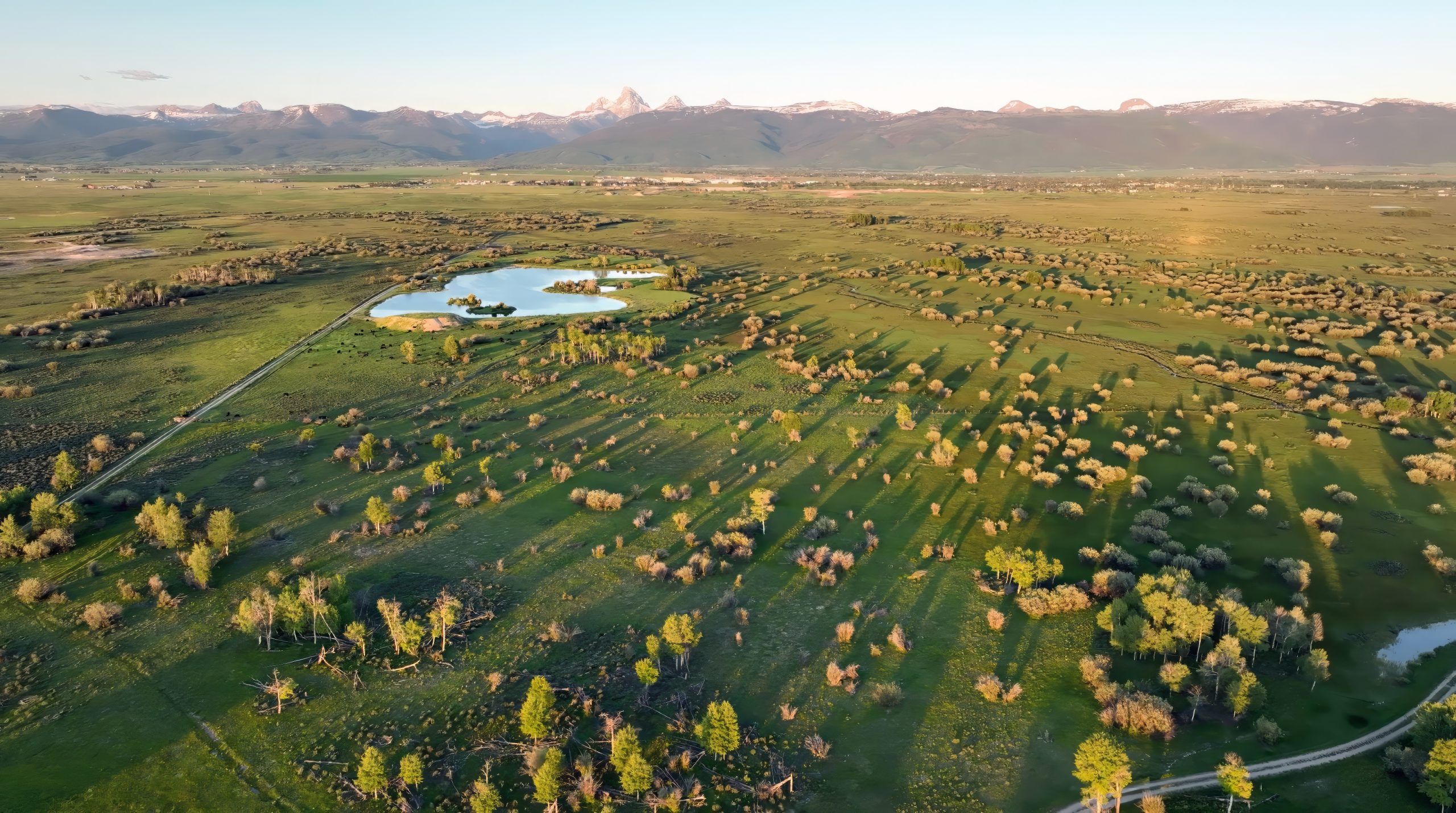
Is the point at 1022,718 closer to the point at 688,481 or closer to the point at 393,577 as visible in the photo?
the point at 688,481

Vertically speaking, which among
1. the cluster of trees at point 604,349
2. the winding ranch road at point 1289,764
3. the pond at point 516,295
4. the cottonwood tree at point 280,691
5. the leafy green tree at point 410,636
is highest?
the pond at point 516,295

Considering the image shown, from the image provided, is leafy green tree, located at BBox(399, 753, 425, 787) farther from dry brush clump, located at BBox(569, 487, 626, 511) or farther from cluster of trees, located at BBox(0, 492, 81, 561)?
cluster of trees, located at BBox(0, 492, 81, 561)

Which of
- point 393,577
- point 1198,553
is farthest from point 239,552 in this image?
point 1198,553

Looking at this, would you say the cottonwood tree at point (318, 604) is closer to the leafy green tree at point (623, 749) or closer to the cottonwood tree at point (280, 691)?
the cottonwood tree at point (280, 691)

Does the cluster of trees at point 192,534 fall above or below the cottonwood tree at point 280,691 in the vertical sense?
above

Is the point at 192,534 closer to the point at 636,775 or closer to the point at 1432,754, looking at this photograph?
the point at 636,775

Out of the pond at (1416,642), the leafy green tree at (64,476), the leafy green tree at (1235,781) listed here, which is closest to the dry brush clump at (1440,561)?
the pond at (1416,642)

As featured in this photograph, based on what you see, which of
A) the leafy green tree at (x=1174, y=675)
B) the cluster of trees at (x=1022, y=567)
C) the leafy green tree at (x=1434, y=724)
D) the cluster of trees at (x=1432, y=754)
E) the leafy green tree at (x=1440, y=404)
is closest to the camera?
the cluster of trees at (x=1432, y=754)

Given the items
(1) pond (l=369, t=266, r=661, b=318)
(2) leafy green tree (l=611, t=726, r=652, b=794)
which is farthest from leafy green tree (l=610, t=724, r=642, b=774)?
(1) pond (l=369, t=266, r=661, b=318)

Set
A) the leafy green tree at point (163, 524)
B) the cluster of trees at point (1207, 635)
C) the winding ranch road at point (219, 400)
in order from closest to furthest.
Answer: the cluster of trees at point (1207, 635)
the leafy green tree at point (163, 524)
the winding ranch road at point (219, 400)
